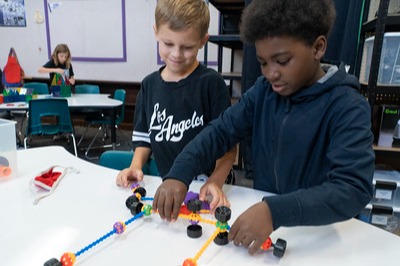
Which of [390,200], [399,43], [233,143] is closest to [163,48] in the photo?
[233,143]

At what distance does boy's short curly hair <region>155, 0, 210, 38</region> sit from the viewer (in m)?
0.91

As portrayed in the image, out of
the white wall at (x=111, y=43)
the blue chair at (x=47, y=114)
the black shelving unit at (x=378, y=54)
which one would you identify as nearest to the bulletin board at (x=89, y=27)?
the white wall at (x=111, y=43)

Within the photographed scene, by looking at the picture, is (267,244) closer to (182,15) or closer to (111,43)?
(182,15)

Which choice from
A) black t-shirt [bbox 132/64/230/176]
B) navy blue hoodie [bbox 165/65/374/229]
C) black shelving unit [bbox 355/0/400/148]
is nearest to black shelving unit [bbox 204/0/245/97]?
black shelving unit [bbox 355/0/400/148]

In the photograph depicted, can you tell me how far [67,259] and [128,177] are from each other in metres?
0.37

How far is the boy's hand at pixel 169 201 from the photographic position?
0.63 meters

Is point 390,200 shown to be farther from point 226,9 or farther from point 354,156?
point 226,9

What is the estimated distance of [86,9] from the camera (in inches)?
185

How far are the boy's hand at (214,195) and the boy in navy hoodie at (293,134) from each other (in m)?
0.06

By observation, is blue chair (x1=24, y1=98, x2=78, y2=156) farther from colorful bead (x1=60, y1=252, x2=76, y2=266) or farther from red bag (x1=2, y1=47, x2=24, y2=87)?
colorful bead (x1=60, y1=252, x2=76, y2=266)

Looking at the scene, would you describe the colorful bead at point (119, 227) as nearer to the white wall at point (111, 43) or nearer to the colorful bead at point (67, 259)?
the colorful bead at point (67, 259)

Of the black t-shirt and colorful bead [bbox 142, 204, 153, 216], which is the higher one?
the black t-shirt

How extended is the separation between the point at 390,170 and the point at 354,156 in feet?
5.12

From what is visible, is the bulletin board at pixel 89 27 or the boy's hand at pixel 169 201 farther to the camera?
the bulletin board at pixel 89 27
